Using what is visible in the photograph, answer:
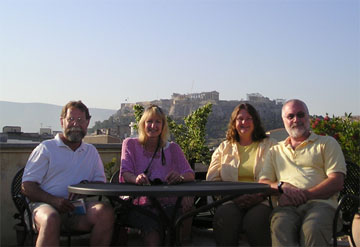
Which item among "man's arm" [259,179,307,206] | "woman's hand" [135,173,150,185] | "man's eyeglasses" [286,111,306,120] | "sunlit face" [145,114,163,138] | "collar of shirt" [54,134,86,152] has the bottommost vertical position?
"man's arm" [259,179,307,206]

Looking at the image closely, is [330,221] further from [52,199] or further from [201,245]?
[52,199]

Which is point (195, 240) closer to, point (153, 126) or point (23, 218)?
point (153, 126)

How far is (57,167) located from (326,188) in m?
1.77

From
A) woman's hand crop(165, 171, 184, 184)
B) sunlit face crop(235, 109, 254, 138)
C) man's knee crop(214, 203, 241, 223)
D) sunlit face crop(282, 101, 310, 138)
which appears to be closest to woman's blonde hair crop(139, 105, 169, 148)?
woman's hand crop(165, 171, 184, 184)

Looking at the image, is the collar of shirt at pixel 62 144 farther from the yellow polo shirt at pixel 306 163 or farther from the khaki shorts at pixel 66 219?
the yellow polo shirt at pixel 306 163

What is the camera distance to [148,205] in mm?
3137

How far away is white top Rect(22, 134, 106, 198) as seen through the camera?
3.02 metres

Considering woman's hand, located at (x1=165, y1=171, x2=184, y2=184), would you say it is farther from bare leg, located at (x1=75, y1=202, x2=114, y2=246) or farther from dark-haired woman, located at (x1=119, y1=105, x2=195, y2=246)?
bare leg, located at (x1=75, y1=202, x2=114, y2=246)

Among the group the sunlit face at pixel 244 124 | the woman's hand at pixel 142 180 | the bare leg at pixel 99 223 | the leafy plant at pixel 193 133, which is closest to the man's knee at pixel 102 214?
the bare leg at pixel 99 223

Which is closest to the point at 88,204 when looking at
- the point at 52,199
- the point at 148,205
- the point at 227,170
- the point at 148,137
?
the point at 52,199

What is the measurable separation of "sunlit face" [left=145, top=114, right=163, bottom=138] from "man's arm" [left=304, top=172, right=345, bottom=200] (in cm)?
113

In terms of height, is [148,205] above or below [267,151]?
below

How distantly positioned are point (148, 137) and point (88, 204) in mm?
717

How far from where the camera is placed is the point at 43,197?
2.90 m
